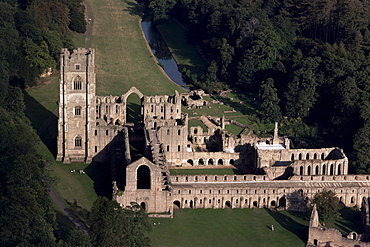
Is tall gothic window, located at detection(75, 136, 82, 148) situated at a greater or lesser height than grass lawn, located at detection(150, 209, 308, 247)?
greater

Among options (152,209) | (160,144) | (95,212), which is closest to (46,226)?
(95,212)

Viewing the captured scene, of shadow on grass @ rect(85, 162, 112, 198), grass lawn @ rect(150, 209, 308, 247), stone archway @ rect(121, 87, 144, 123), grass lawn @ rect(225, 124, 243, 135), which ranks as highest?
stone archway @ rect(121, 87, 144, 123)

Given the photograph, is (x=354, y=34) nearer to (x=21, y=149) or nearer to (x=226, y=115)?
(x=226, y=115)

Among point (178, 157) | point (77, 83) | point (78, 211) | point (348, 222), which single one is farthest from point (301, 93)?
point (78, 211)

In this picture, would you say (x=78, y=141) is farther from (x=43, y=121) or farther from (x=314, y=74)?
(x=314, y=74)

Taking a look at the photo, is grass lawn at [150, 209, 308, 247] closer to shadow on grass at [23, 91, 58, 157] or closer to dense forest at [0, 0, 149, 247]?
dense forest at [0, 0, 149, 247]

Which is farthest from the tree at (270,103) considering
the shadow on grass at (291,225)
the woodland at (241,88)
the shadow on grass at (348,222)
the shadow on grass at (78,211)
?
the shadow on grass at (78,211)

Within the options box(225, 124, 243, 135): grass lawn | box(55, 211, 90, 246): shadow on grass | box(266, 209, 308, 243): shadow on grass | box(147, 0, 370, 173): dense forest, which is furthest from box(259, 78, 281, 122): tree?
box(55, 211, 90, 246): shadow on grass
